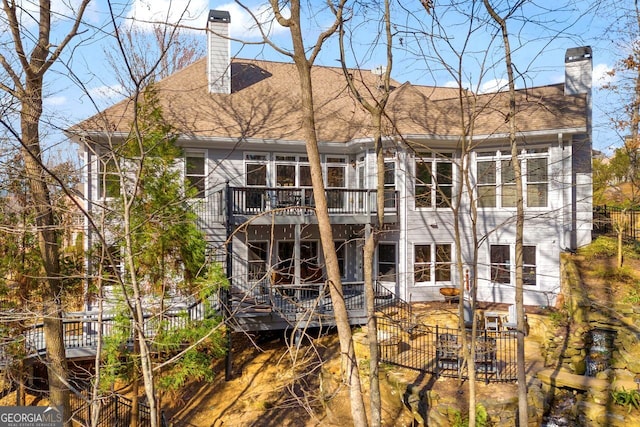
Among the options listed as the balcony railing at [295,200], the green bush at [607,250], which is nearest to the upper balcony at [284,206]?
the balcony railing at [295,200]

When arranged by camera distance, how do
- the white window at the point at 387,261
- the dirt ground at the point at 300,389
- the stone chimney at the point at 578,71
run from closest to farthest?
the dirt ground at the point at 300,389, the white window at the point at 387,261, the stone chimney at the point at 578,71

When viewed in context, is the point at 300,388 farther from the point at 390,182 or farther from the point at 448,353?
the point at 390,182

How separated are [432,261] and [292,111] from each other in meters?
7.50

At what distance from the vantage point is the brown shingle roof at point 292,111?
14914mm

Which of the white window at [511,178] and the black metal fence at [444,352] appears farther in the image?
the white window at [511,178]

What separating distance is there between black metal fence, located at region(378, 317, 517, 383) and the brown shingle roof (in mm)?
6256

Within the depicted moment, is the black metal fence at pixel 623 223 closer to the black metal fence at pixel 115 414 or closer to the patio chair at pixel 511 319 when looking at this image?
the patio chair at pixel 511 319

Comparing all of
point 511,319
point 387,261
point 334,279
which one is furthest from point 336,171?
point 334,279

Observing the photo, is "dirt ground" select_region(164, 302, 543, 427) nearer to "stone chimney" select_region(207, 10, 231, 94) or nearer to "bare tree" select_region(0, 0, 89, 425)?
"bare tree" select_region(0, 0, 89, 425)

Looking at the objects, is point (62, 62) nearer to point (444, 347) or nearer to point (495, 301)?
point (444, 347)

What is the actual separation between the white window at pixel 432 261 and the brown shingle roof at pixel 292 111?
4036mm

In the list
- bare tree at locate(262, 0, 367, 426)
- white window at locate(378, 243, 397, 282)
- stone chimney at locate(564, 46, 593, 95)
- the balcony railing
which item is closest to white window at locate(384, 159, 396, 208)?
the balcony railing

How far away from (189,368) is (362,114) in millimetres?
10941

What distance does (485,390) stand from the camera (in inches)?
386
